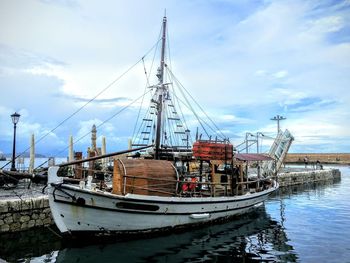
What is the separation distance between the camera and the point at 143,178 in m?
15.0

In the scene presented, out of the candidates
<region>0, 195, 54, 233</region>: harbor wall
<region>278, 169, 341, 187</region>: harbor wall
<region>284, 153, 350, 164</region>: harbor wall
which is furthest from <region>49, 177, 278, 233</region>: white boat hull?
<region>284, 153, 350, 164</region>: harbor wall

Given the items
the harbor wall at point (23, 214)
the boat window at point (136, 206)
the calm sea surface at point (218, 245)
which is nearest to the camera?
the calm sea surface at point (218, 245)

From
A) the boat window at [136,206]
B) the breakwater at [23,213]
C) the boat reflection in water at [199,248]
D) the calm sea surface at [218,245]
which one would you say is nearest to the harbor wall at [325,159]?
the calm sea surface at [218,245]

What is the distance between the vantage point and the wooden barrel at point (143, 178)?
1493cm

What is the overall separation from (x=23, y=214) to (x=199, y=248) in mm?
9195

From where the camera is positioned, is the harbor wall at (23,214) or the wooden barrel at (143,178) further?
the harbor wall at (23,214)

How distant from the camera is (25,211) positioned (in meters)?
16.4

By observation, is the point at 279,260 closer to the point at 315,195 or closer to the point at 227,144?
the point at 227,144

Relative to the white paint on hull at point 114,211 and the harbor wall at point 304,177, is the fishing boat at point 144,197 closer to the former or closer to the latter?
the white paint on hull at point 114,211

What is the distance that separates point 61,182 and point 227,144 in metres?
9.84

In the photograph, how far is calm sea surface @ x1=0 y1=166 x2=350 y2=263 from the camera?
12.8 metres

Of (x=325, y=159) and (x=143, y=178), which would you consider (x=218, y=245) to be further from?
(x=325, y=159)

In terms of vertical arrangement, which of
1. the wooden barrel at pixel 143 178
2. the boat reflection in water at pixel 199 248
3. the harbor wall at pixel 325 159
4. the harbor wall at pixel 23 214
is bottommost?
the boat reflection in water at pixel 199 248

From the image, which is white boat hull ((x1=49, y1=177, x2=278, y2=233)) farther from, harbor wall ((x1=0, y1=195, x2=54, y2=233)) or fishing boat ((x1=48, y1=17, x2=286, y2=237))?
harbor wall ((x1=0, y1=195, x2=54, y2=233))
